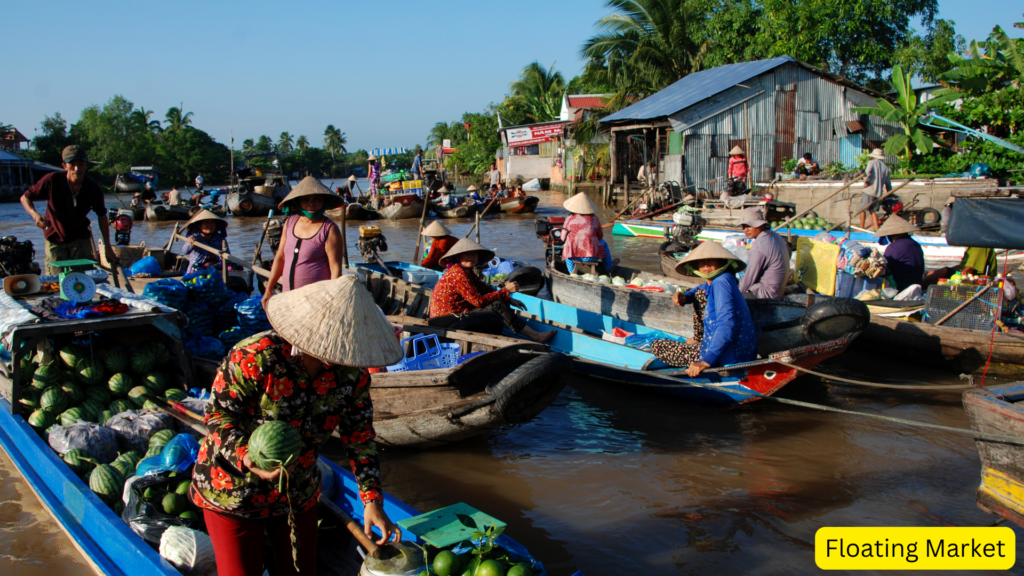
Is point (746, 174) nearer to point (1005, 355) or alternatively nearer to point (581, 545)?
point (1005, 355)

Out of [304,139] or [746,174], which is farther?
[304,139]

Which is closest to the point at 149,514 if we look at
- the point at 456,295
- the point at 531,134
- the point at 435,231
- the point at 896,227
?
the point at 456,295

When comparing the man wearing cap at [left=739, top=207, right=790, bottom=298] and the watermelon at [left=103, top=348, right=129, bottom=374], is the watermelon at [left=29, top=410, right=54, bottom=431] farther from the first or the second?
the man wearing cap at [left=739, top=207, right=790, bottom=298]

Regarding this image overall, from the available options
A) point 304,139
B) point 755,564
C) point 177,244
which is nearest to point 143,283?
point 755,564

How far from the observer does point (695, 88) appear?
19.5 m

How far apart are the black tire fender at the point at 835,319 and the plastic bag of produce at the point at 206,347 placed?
4799 millimetres

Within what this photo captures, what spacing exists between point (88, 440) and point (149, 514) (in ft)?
3.38

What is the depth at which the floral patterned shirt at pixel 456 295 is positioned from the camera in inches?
227

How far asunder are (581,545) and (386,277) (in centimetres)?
488

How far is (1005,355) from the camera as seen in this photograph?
20.5ft

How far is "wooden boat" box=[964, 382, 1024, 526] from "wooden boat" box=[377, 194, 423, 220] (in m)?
22.1

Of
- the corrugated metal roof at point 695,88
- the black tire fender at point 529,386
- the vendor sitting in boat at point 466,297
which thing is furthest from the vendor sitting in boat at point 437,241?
Answer: the corrugated metal roof at point 695,88

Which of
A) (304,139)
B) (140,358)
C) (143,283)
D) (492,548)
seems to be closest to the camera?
(492,548)

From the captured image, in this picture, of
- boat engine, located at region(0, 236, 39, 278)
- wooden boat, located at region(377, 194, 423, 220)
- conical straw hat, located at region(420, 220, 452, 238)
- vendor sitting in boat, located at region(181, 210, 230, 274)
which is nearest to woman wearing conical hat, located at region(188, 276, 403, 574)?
vendor sitting in boat, located at region(181, 210, 230, 274)
